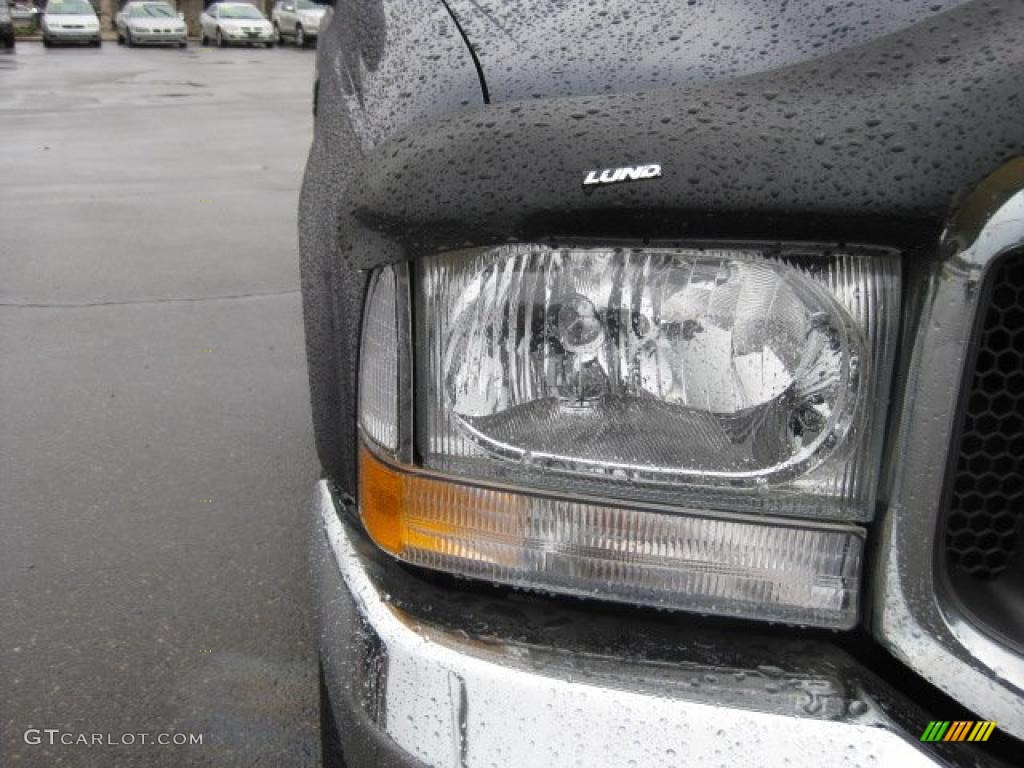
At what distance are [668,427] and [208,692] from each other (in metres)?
1.63

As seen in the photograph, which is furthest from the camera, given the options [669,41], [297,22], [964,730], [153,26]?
[297,22]

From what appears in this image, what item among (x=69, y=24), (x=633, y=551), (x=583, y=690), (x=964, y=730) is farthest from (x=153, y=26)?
(x=964, y=730)

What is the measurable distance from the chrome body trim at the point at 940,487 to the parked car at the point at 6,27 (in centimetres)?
3223

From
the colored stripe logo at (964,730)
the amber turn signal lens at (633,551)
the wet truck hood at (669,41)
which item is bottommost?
the colored stripe logo at (964,730)

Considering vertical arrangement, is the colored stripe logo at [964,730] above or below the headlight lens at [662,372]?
below

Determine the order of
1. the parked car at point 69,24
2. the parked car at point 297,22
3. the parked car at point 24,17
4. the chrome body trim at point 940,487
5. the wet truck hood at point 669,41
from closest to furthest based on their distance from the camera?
the chrome body trim at point 940,487 → the wet truck hood at point 669,41 → the parked car at point 69,24 → the parked car at point 297,22 → the parked car at point 24,17

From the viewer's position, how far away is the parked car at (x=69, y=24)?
1291 inches

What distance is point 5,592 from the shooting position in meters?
2.78

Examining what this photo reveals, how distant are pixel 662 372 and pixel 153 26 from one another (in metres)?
36.4

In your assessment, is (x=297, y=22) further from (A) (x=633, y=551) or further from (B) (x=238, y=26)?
(A) (x=633, y=551)

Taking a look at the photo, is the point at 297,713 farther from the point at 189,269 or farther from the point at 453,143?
the point at 189,269

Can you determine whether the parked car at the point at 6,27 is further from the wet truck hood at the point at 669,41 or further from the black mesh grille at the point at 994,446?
the black mesh grille at the point at 994,446

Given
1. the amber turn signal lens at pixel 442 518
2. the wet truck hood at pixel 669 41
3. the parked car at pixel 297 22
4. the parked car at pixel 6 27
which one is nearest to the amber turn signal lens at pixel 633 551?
the amber turn signal lens at pixel 442 518

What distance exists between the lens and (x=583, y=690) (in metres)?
1.04
